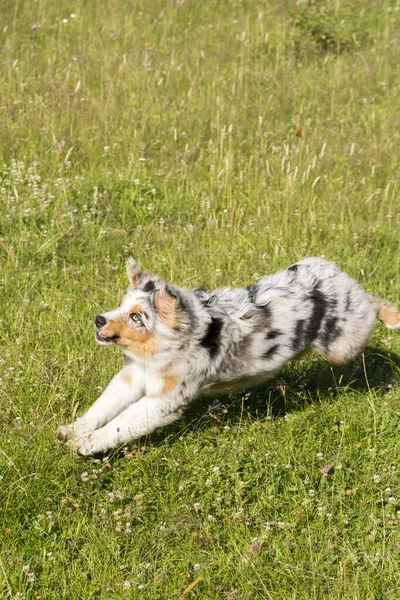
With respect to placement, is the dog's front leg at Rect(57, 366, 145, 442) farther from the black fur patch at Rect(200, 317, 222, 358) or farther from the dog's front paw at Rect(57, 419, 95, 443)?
the black fur patch at Rect(200, 317, 222, 358)

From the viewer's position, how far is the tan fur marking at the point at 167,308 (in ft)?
14.6

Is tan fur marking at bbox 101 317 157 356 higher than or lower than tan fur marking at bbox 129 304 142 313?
lower

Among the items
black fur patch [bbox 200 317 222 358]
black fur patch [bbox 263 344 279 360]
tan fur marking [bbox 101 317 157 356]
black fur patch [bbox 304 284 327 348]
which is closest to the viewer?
tan fur marking [bbox 101 317 157 356]

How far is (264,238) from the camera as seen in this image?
6.82 m

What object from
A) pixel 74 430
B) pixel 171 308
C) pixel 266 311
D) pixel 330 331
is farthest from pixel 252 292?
pixel 74 430

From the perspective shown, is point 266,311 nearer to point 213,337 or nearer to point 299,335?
point 299,335

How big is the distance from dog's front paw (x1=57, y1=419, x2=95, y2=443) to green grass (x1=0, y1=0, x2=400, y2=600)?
76 millimetres

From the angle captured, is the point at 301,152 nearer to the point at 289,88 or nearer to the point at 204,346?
the point at 289,88

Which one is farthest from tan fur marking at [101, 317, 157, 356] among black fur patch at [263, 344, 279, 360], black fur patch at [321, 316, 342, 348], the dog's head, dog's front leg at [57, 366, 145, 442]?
black fur patch at [321, 316, 342, 348]

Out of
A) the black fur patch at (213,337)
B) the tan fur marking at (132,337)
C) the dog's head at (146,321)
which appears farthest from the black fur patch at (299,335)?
the tan fur marking at (132,337)

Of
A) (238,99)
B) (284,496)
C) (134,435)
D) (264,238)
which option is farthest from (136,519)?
(238,99)

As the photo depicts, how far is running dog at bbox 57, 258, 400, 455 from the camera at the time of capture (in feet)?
14.7

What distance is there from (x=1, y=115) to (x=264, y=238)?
117 inches

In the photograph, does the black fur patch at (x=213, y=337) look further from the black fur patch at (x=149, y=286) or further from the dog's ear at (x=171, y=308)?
the black fur patch at (x=149, y=286)
